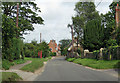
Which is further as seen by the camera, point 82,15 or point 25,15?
point 82,15

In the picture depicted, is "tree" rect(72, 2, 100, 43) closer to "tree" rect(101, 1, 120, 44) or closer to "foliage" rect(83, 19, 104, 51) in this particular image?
"tree" rect(101, 1, 120, 44)

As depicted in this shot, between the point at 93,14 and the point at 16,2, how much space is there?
1145 inches

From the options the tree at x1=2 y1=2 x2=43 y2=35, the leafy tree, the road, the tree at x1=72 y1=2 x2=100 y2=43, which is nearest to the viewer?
the leafy tree

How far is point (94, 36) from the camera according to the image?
121 ft

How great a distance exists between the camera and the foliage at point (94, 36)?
119 ft

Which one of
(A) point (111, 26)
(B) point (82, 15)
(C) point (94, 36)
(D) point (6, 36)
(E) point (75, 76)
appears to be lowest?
(E) point (75, 76)

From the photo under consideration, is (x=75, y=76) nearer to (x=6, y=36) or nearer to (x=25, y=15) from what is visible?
(x=6, y=36)

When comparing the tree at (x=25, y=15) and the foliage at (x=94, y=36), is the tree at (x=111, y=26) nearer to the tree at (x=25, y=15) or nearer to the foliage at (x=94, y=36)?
the foliage at (x=94, y=36)

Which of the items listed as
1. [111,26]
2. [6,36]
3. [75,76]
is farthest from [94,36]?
[6,36]

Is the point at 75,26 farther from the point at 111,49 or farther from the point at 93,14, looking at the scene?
the point at 111,49

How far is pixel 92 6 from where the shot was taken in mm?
52062

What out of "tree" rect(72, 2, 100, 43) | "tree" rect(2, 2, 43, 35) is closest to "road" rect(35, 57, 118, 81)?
"tree" rect(2, 2, 43, 35)

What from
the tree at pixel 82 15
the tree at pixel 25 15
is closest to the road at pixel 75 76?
the tree at pixel 25 15

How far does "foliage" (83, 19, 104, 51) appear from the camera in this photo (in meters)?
36.2
